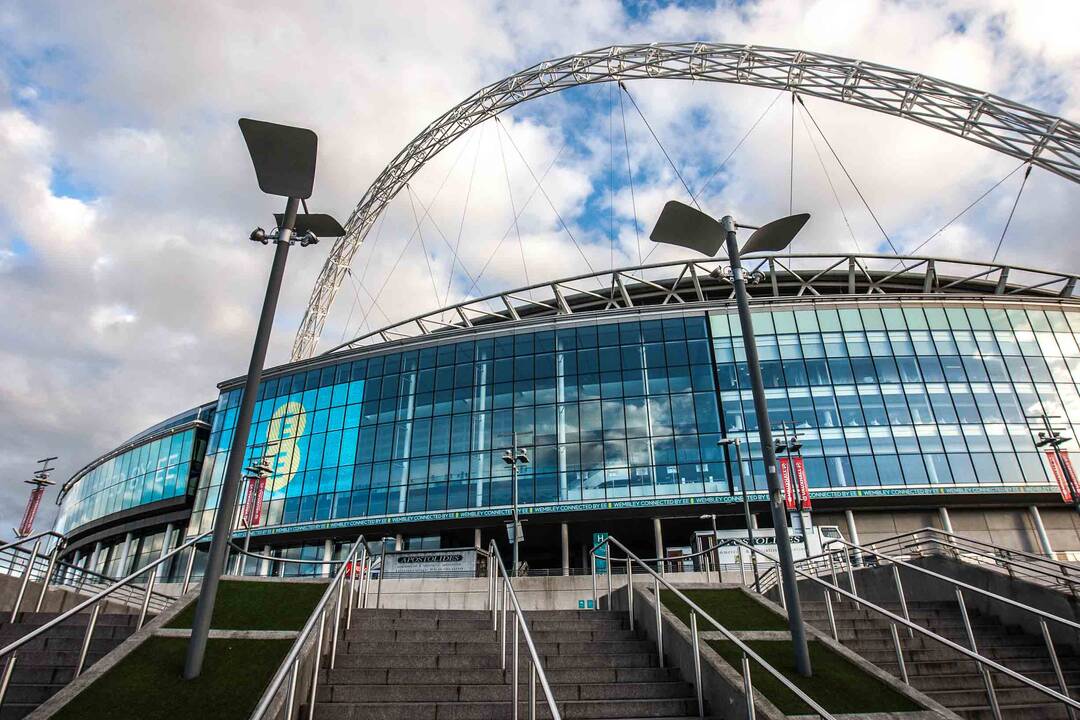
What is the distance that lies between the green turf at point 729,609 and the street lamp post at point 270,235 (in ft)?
22.0

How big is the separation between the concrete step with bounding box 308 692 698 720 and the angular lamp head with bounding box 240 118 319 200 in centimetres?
716

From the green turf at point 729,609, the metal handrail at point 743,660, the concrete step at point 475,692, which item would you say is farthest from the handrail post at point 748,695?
the green turf at point 729,609

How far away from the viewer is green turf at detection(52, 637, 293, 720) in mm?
6539

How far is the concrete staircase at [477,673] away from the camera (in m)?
7.12

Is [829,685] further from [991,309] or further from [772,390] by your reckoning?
[991,309]

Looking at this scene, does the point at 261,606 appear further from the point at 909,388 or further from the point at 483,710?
the point at 909,388

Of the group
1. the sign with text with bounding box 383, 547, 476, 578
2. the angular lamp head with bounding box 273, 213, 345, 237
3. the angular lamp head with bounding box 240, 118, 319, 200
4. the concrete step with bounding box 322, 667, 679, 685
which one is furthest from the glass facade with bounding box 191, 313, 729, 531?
the angular lamp head with bounding box 240, 118, 319, 200

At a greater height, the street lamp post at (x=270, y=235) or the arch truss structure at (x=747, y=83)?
the arch truss structure at (x=747, y=83)

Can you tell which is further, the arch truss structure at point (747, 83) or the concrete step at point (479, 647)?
the arch truss structure at point (747, 83)

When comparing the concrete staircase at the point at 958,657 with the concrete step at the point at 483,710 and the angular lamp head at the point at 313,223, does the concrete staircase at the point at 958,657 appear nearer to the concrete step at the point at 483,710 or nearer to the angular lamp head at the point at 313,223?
the concrete step at the point at 483,710

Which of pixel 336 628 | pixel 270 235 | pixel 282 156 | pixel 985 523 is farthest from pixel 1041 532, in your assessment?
pixel 282 156

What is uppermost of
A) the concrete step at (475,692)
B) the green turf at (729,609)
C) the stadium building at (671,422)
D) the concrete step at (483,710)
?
the stadium building at (671,422)

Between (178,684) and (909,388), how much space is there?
44.2 metres

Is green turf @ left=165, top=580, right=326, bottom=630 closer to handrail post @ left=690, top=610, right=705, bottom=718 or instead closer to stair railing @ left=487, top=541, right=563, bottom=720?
stair railing @ left=487, top=541, right=563, bottom=720
